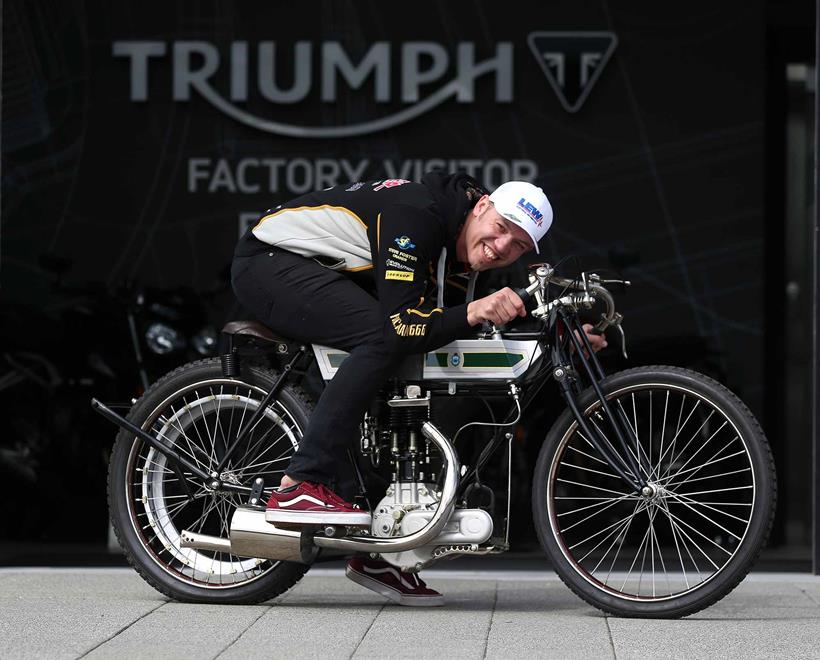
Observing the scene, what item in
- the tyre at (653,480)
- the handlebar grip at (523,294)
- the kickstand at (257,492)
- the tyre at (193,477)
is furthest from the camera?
the tyre at (193,477)

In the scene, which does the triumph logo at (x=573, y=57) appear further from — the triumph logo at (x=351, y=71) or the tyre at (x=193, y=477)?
the tyre at (x=193, y=477)

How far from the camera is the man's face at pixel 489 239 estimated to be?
16.5 ft

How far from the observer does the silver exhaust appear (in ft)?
16.4

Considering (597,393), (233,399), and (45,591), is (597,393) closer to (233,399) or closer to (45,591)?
(233,399)

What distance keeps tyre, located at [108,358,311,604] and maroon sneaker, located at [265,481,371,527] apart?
11.3 inches

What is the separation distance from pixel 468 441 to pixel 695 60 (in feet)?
9.17

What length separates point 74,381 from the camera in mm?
7188

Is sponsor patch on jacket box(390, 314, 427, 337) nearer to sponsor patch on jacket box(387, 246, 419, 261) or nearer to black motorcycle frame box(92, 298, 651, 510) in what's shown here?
sponsor patch on jacket box(387, 246, 419, 261)

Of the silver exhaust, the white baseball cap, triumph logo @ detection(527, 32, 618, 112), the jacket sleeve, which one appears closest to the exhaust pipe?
the silver exhaust

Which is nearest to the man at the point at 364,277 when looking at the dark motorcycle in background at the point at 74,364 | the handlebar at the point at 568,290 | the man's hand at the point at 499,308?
the man's hand at the point at 499,308

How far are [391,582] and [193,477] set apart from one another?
799mm

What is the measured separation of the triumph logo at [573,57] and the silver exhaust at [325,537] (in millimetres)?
2596

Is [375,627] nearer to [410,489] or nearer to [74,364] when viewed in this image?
[410,489]

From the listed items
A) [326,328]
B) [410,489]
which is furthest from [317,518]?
[326,328]
